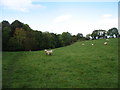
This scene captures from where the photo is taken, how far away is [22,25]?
44750 mm

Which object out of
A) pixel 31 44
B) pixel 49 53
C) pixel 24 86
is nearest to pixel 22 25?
pixel 31 44

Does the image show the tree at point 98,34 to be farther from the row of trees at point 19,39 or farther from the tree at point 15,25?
the tree at point 15,25

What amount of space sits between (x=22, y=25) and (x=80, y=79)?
141 ft

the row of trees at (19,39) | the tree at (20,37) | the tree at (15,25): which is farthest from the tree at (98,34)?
the tree at (20,37)

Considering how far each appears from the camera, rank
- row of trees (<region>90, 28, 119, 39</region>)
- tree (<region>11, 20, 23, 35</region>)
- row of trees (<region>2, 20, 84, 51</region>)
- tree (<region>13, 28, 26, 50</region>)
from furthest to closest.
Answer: row of trees (<region>90, 28, 119, 39</region>) → tree (<region>11, 20, 23, 35</region>) → tree (<region>13, 28, 26, 50</region>) → row of trees (<region>2, 20, 84, 51</region>)

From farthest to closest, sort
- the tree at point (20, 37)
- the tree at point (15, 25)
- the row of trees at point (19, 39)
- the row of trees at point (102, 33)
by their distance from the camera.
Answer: the row of trees at point (102, 33)
the tree at point (15, 25)
the tree at point (20, 37)
the row of trees at point (19, 39)

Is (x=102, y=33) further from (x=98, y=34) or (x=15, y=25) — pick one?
(x=15, y=25)

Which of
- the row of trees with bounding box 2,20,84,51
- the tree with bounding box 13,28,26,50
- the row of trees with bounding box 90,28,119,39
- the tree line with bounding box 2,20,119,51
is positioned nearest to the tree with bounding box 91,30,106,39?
the row of trees with bounding box 90,28,119,39

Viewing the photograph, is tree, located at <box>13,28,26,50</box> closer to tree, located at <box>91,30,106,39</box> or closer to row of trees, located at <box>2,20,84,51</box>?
row of trees, located at <box>2,20,84,51</box>

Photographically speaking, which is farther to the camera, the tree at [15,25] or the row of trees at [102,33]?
the row of trees at [102,33]

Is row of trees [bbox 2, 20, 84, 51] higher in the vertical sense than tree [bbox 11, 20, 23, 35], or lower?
lower

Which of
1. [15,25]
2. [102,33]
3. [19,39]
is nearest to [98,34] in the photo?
[102,33]

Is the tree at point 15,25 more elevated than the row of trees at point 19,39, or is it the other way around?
the tree at point 15,25

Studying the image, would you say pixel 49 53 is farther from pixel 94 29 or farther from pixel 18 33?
pixel 94 29
